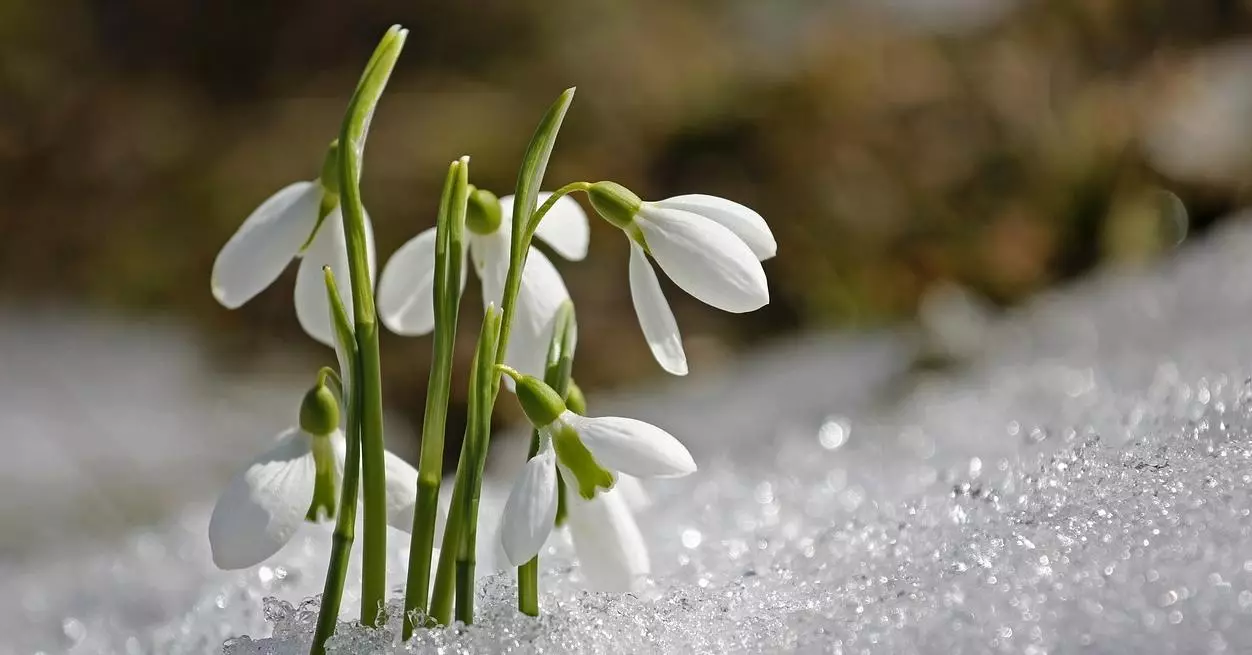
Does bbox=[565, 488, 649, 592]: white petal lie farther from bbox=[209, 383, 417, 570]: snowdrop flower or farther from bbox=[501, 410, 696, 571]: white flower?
bbox=[209, 383, 417, 570]: snowdrop flower

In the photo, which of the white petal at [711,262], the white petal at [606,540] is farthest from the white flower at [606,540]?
the white petal at [711,262]

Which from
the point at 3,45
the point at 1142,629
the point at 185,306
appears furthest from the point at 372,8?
the point at 1142,629

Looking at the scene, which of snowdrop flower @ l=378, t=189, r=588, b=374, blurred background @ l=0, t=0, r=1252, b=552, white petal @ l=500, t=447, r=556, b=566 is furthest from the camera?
blurred background @ l=0, t=0, r=1252, b=552

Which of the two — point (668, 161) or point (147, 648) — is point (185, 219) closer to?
point (668, 161)

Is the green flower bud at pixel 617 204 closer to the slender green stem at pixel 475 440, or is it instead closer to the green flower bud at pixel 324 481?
the slender green stem at pixel 475 440

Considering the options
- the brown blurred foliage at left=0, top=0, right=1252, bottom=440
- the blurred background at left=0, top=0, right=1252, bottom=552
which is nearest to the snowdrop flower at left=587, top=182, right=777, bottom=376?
the blurred background at left=0, top=0, right=1252, bottom=552

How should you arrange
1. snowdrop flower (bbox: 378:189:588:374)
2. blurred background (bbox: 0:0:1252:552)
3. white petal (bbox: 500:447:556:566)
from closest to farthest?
white petal (bbox: 500:447:556:566) → snowdrop flower (bbox: 378:189:588:374) → blurred background (bbox: 0:0:1252:552)

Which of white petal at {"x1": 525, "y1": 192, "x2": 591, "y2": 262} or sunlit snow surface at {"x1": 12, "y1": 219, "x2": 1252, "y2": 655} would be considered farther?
white petal at {"x1": 525, "y1": 192, "x2": 591, "y2": 262}

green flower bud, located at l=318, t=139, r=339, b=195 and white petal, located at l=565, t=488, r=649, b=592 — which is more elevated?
green flower bud, located at l=318, t=139, r=339, b=195
